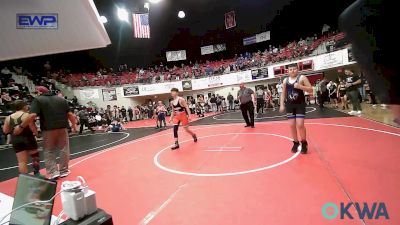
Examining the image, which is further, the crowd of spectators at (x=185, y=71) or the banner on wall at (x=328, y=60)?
the crowd of spectators at (x=185, y=71)

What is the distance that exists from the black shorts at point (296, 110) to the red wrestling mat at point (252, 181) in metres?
0.80

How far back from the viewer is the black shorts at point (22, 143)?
4789mm

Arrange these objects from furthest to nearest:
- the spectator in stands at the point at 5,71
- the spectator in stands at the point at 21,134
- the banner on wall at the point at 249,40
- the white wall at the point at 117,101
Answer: the banner on wall at the point at 249,40 < the white wall at the point at 117,101 < the spectator in stands at the point at 5,71 < the spectator in stands at the point at 21,134

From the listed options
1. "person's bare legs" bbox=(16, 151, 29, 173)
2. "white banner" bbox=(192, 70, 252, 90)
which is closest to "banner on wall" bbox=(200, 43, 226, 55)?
"white banner" bbox=(192, 70, 252, 90)

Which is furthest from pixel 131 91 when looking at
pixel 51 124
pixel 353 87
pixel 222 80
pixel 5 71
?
pixel 353 87

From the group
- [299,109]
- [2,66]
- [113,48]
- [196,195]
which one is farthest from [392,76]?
[113,48]

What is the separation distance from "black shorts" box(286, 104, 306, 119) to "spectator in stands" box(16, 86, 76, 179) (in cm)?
484

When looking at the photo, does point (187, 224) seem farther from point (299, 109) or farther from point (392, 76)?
point (299, 109)

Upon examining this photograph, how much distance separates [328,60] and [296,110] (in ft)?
48.8

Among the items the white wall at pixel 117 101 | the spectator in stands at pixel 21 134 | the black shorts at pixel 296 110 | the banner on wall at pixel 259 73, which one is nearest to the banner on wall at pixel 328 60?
the banner on wall at pixel 259 73

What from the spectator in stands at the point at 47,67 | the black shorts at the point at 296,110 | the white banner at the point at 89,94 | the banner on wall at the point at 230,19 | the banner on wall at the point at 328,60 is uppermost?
the banner on wall at the point at 230,19

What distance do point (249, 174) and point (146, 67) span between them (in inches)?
1169

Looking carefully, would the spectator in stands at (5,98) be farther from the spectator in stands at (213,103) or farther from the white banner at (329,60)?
the white banner at (329,60)

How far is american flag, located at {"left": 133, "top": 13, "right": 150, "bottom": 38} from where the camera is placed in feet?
48.7
